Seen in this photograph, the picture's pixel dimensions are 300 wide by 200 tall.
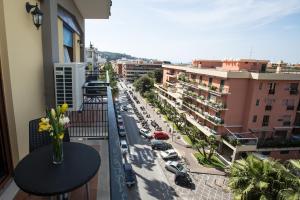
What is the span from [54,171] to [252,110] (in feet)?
71.5

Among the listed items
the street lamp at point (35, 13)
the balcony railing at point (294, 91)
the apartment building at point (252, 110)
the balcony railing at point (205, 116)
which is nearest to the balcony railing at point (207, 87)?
the apartment building at point (252, 110)

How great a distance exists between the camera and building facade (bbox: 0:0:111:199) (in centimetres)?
332

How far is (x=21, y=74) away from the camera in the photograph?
3.78 metres

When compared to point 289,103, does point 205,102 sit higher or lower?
lower

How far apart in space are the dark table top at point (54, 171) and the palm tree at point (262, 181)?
8100mm

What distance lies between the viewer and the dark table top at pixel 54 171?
2119 millimetres

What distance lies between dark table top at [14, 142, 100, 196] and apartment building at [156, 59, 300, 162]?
62.9 feet

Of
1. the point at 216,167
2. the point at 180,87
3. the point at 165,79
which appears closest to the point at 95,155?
the point at 216,167

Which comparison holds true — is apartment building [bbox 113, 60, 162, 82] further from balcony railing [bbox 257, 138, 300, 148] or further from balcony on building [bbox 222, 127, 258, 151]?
balcony railing [bbox 257, 138, 300, 148]

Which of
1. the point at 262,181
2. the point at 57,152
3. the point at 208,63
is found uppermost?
the point at 208,63

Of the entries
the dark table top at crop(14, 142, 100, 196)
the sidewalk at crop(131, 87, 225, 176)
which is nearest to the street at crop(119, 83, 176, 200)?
the sidewalk at crop(131, 87, 225, 176)

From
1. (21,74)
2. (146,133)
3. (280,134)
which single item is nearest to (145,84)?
(146,133)

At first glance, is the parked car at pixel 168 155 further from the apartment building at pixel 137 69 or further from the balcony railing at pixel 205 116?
the apartment building at pixel 137 69

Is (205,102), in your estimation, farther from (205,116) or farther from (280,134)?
(280,134)
